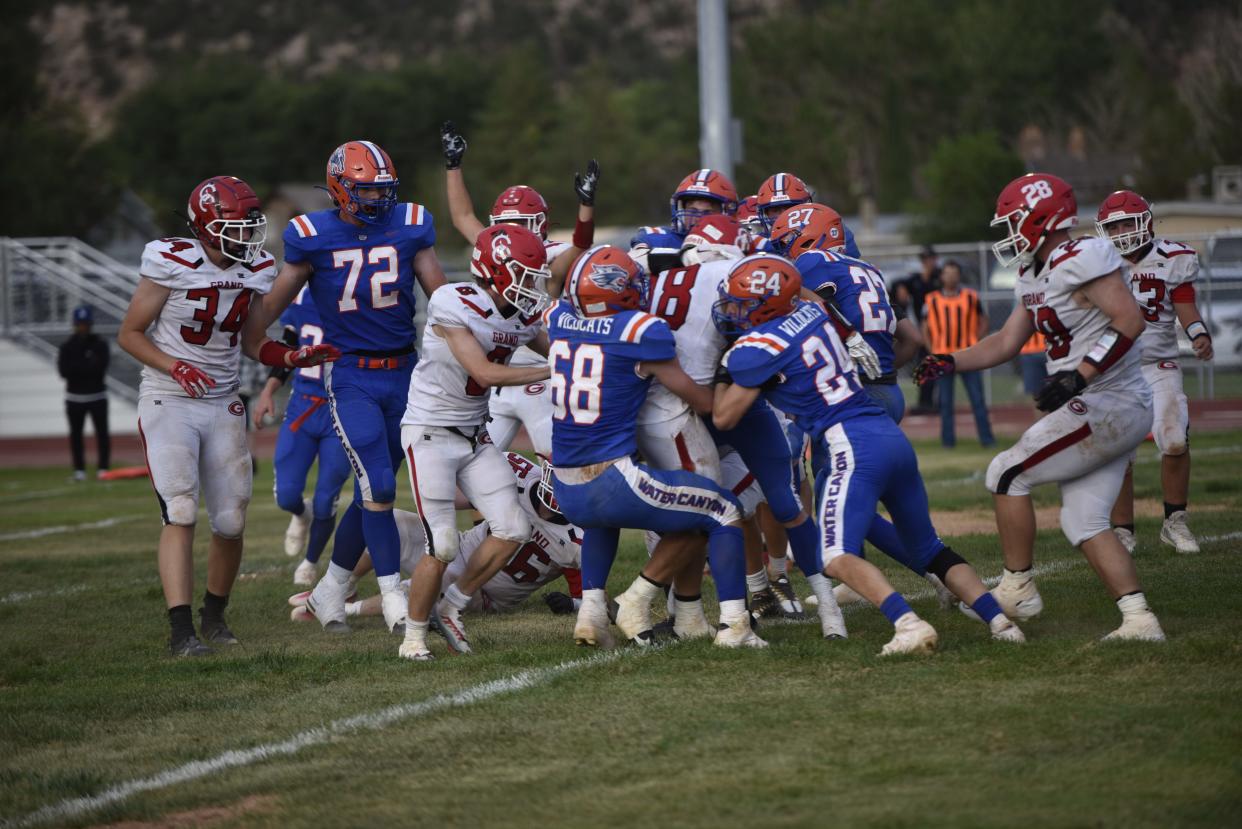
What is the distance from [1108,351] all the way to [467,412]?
268 cm

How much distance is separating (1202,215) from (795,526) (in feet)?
80.6

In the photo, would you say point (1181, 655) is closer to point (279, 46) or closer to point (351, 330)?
point (351, 330)

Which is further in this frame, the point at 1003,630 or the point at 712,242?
the point at 712,242

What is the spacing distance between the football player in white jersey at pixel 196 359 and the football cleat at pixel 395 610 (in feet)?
2.56

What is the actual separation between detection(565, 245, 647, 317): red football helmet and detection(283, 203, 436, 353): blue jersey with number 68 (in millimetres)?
1293

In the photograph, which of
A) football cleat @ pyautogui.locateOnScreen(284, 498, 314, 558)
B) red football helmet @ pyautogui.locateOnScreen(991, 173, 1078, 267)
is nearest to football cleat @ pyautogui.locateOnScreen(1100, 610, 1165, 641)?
red football helmet @ pyautogui.locateOnScreen(991, 173, 1078, 267)

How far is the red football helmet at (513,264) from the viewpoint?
675cm

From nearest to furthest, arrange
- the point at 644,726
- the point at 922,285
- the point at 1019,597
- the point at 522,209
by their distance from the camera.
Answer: the point at 644,726
the point at 1019,597
the point at 522,209
the point at 922,285

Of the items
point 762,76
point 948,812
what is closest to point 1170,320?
point 948,812

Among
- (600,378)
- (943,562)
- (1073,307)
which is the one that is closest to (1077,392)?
(1073,307)

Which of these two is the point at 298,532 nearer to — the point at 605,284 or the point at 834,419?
the point at 605,284

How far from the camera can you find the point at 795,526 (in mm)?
A: 7188

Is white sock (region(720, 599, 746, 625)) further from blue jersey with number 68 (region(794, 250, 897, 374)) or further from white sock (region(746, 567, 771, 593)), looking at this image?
blue jersey with number 68 (region(794, 250, 897, 374))

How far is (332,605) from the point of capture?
7.88 meters
